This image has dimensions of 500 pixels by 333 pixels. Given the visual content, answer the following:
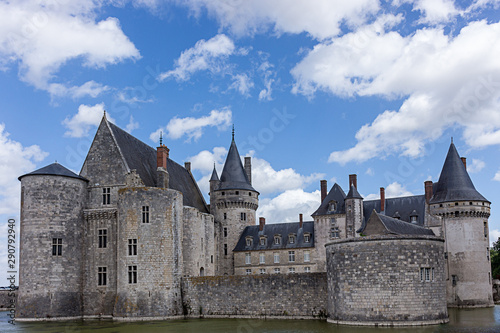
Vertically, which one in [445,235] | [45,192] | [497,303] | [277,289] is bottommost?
[497,303]

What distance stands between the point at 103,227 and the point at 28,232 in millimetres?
4464

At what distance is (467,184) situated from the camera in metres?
44.3

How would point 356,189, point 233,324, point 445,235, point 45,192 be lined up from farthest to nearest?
point 356,189
point 445,235
point 45,192
point 233,324

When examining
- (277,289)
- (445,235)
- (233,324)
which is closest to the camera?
(233,324)

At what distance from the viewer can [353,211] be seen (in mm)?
46281

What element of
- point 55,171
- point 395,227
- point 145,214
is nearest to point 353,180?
point 395,227

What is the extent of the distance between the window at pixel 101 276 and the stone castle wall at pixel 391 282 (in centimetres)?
1537

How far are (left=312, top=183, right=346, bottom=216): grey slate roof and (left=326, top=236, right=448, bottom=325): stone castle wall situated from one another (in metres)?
19.6

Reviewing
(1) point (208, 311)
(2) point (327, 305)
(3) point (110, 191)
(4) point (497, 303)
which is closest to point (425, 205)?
(4) point (497, 303)

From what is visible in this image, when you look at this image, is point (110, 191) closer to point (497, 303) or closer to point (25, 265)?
point (25, 265)

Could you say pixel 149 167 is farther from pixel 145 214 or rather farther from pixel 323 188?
pixel 323 188

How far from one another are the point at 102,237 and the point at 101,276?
2.46m

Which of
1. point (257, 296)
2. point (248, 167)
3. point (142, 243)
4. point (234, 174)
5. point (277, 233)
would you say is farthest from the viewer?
point (248, 167)

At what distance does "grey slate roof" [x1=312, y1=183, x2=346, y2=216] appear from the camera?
47625mm
